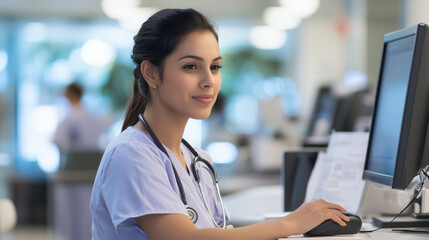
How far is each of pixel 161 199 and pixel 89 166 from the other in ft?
13.6

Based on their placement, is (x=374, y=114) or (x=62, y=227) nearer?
(x=374, y=114)

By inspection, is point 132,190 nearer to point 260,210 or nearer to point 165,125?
point 165,125

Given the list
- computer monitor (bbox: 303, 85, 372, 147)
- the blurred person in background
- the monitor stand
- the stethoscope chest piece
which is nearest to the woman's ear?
the stethoscope chest piece

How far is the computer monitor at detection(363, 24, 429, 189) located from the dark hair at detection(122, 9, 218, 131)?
19.6 inches

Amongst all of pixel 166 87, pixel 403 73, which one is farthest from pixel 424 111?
pixel 166 87

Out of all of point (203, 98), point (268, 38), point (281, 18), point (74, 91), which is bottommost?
point (74, 91)

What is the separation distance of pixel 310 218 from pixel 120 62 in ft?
28.0

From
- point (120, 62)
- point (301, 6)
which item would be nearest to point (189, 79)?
point (301, 6)

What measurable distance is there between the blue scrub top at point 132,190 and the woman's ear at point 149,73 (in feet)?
0.46

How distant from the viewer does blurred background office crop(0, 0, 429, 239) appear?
7633 mm

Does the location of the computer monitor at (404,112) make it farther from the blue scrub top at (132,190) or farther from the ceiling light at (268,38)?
the ceiling light at (268,38)

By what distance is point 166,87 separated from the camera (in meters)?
1.53

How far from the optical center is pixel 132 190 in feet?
4.40

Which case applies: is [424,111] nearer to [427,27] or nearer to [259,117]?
[427,27]
